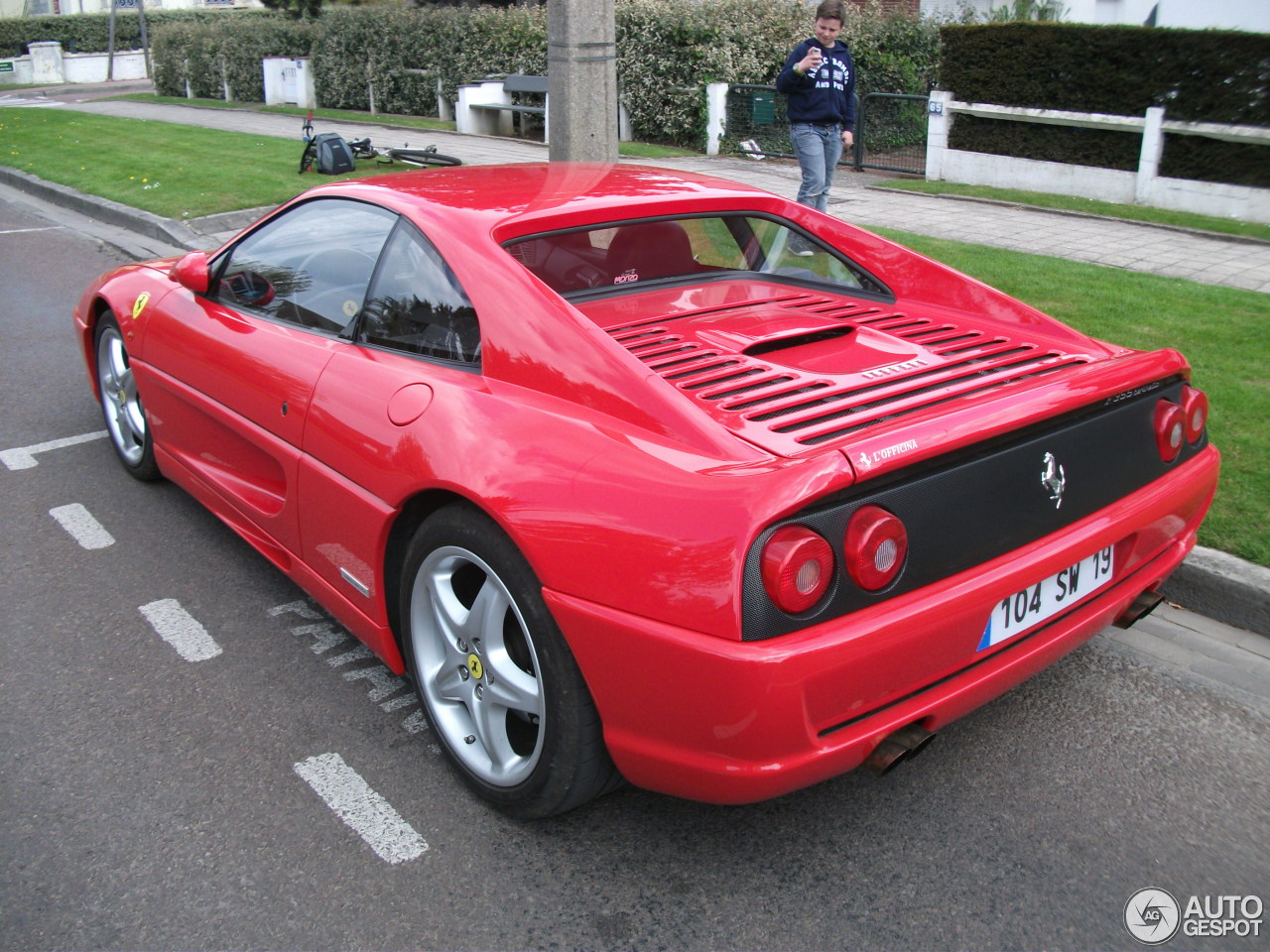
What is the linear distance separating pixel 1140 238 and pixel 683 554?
897 centimetres

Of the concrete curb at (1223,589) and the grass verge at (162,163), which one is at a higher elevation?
the grass verge at (162,163)

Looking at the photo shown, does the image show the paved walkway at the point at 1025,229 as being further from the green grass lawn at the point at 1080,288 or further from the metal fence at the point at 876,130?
the green grass lawn at the point at 1080,288

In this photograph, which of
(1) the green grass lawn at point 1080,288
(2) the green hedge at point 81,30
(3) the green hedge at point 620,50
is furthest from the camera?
(2) the green hedge at point 81,30

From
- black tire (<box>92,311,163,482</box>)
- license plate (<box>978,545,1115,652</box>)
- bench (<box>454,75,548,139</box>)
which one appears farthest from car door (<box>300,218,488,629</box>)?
bench (<box>454,75,548,139</box>)

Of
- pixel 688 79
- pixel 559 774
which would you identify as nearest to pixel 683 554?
pixel 559 774

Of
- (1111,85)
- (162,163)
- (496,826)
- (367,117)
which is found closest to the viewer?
(496,826)

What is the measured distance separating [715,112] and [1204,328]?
426 inches

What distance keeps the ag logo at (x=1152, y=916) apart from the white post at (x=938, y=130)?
12.3 m

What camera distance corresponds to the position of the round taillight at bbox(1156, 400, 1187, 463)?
9.39 ft

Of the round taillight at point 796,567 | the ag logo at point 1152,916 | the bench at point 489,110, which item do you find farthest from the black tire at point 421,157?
the ag logo at point 1152,916

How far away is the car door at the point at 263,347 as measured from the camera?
10.7 ft

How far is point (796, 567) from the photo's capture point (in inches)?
82.7
